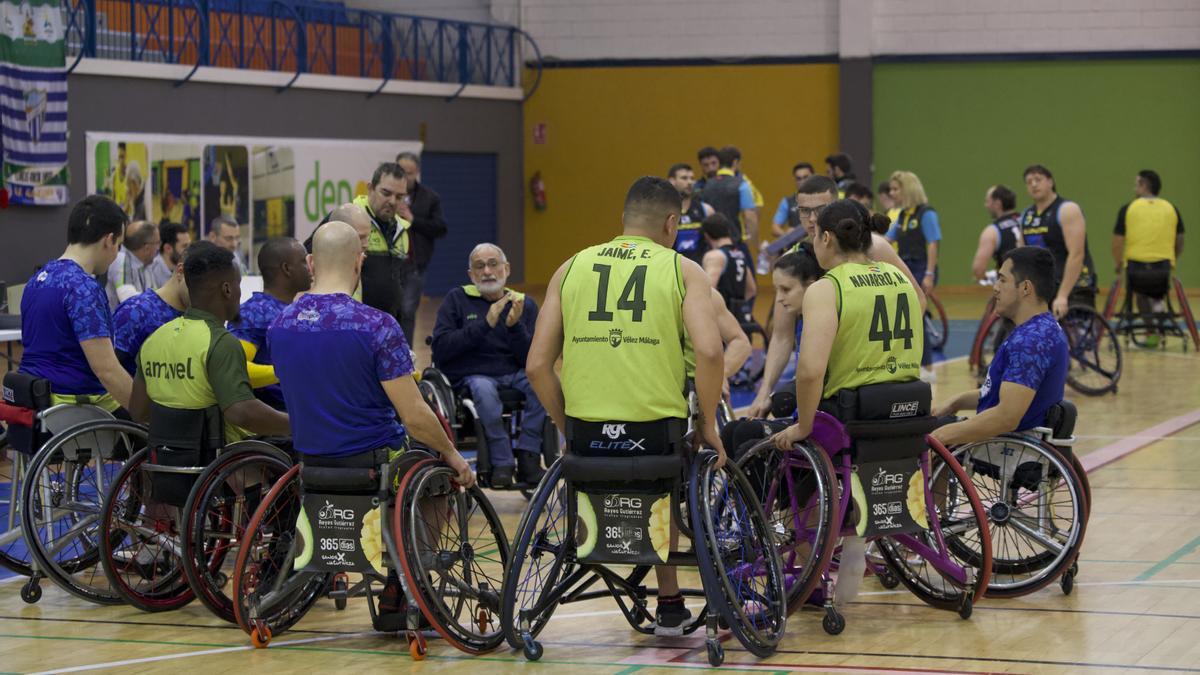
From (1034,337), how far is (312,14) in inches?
532

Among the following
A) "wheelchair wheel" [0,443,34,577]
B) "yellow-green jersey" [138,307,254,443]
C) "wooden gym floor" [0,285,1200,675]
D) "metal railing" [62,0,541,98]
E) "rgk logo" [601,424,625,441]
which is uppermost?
"metal railing" [62,0,541,98]

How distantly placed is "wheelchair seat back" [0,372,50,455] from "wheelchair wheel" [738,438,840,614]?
262 cm

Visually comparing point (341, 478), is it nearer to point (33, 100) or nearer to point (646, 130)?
point (33, 100)

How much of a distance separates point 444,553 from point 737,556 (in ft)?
3.04

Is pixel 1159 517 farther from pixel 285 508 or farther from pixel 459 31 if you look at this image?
pixel 459 31

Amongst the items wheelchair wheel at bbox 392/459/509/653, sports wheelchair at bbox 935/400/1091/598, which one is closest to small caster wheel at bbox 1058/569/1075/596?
sports wheelchair at bbox 935/400/1091/598

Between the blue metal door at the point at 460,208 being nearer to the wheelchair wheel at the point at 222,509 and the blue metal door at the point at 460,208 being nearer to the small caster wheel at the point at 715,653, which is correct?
the wheelchair wheel at the point at 222,509

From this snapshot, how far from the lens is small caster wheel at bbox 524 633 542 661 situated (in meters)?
5.14

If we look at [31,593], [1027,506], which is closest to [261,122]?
[31,593]

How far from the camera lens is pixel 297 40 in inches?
706

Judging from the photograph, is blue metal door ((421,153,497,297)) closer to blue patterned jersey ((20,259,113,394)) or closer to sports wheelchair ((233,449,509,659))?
blue patterned jersey ((20,259,113,394))

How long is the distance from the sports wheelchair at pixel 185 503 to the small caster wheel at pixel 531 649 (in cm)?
111

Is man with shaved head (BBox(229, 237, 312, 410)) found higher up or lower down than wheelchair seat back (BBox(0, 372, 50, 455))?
higher up

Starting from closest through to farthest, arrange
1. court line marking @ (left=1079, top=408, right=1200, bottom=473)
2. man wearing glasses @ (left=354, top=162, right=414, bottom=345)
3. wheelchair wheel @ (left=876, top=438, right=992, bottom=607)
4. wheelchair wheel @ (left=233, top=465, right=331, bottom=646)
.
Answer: wheelchair wheel @ (left=233, top=465, right=331, bottom=646), wheelchair wheel @ (left=876, top=438, right=992, bottom=607), man wearing glasses @ (left=354, top=162, right=414, bottom=345), court line marking @ (left=1079, top=408, right=1200, bottom=473)
